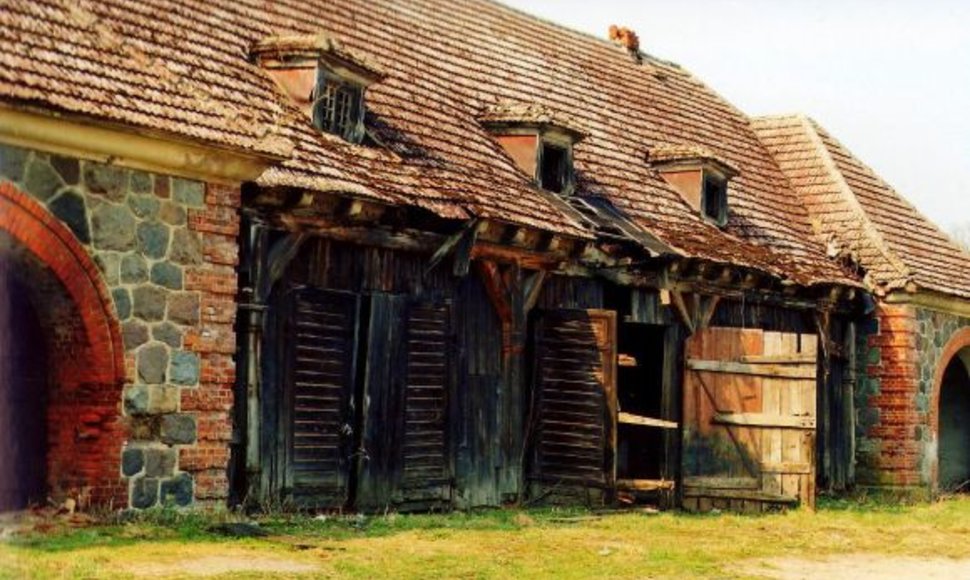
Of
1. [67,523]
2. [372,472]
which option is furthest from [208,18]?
[67,523]

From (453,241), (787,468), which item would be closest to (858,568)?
(787,468)

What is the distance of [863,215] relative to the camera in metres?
22.9

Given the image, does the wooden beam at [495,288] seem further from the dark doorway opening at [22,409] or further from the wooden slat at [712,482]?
the dark doorway opening at [22,409]

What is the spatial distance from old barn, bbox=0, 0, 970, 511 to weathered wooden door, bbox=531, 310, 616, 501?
1.2 inches

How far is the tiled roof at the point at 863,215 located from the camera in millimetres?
22000

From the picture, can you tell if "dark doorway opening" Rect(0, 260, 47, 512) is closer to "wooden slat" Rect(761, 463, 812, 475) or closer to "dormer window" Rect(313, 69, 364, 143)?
"dormer window" Rect(313, 69, 364, 143)

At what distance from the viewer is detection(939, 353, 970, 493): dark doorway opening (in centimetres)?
2480

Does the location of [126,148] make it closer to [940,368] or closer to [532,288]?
[532,288]

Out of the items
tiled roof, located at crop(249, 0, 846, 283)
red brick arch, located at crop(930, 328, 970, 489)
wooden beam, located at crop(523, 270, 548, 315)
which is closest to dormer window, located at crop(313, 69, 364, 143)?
tiled roof, located at crop(249, 0, 846, 283)

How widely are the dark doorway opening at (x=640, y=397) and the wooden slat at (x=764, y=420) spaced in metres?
1.33

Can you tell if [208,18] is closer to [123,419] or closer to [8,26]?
[8,26]

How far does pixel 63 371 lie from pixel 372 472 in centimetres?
378

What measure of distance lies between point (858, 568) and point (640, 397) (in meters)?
7.40

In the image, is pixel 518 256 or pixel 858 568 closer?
pixel 858 568
